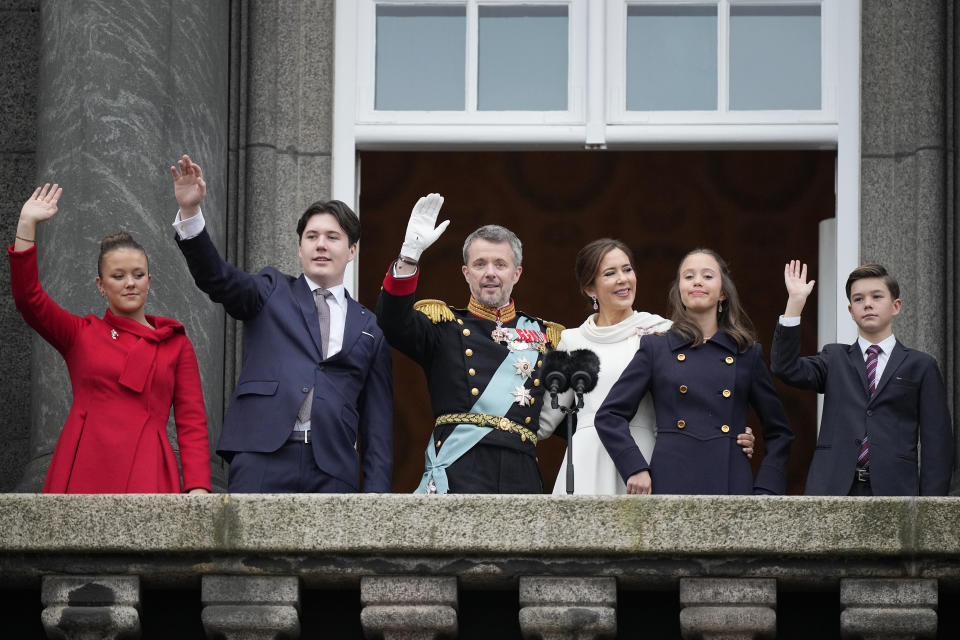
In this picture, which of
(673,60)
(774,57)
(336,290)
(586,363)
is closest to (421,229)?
(336,290)

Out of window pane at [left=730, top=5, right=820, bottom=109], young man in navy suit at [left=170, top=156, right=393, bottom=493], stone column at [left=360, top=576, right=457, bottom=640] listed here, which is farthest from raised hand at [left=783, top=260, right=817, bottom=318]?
window pane at [left=730, top=5, right=820, bottom=109]

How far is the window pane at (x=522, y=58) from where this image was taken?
31.3 feet

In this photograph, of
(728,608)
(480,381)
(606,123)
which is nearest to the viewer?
(728,608)

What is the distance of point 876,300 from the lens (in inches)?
294

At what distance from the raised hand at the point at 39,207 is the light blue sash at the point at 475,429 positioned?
1.73m

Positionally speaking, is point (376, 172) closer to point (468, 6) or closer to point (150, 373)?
point (468, 6)

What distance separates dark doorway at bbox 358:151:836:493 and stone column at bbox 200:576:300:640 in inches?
334

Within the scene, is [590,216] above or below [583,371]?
above

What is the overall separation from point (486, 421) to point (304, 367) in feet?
2.46

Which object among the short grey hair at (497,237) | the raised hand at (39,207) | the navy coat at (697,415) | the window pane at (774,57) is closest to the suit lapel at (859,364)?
the navy coat at (697,415)

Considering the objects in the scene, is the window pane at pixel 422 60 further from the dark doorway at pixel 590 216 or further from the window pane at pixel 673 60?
the dark doorway at pixel 590 216

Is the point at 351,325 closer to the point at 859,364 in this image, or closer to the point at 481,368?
the point at 481,368

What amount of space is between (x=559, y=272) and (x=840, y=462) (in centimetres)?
768

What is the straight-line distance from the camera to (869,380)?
7.39 metres
